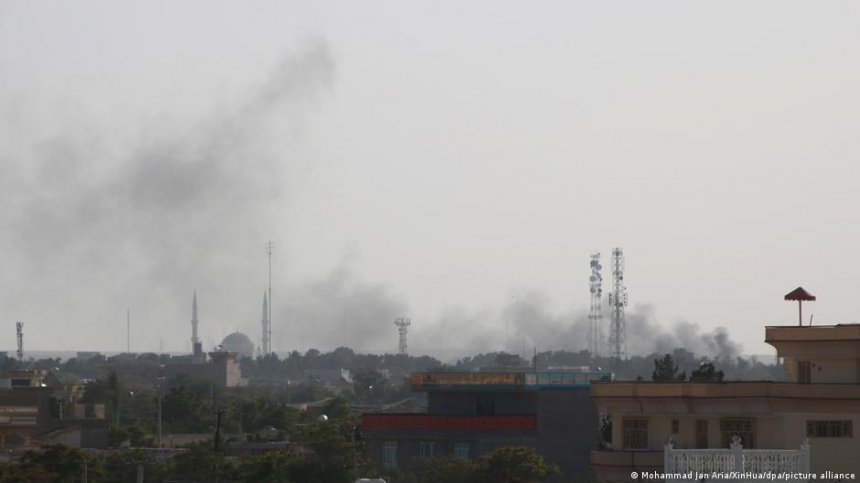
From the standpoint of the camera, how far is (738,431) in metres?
53.9

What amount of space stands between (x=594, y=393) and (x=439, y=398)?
58.8 m

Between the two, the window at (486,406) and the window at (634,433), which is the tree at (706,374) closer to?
the window at (486,406)

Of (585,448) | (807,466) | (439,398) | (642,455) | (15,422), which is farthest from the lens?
(15,422)

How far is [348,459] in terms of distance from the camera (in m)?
101

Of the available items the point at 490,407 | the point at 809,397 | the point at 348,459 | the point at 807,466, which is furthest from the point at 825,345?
the point at 490,407

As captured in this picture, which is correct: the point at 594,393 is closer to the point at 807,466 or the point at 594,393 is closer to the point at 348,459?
the point at 807,466

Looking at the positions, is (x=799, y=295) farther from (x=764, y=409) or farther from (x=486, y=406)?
(x=486, y=406)

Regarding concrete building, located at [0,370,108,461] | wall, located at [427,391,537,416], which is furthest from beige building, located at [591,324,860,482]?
concrete building, located at [0,370,108,461]

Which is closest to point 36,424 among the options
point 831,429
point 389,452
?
point 389,452

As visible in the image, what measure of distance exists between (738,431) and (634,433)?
14.6ft

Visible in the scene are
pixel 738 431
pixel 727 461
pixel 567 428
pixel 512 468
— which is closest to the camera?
pixel 727 461

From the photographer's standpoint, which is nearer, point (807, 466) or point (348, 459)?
point (807, 466)

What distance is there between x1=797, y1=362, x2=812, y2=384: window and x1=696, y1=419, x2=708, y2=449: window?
3516 millimetres

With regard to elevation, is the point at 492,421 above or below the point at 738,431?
below
